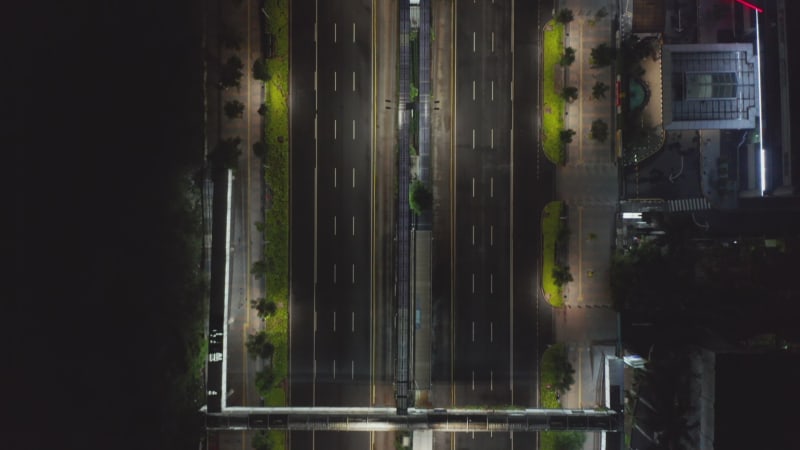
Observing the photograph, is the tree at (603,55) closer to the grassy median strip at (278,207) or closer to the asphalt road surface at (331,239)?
the asphalt road surface at (331,239)

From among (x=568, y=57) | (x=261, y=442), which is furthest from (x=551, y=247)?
(x=261, y=442)

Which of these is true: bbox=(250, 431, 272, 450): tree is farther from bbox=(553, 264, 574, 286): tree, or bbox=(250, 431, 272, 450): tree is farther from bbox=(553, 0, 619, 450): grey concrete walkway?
bbox=(553, 264, 574, 286): tree

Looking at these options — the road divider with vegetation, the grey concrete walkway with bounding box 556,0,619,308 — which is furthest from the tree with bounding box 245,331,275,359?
the grey concrete walkway with bounding box 556,0,619,308

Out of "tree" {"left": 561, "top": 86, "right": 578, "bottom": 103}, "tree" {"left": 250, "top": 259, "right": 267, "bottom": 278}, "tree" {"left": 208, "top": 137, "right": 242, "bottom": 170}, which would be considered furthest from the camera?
"tree" {"left": 250, "top": 259, "right": 267, "bottom": 278}

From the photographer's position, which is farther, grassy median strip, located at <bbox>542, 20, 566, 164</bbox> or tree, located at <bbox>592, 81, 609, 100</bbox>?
grassy median strip, located at <bbox>542, 20, 566, 164</bbox>

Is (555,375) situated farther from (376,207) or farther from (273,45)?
(273,45)

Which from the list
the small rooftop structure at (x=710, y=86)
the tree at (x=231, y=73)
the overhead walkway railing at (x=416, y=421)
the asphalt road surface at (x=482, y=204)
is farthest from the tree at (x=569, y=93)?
the tree at (x=231, y=73)
